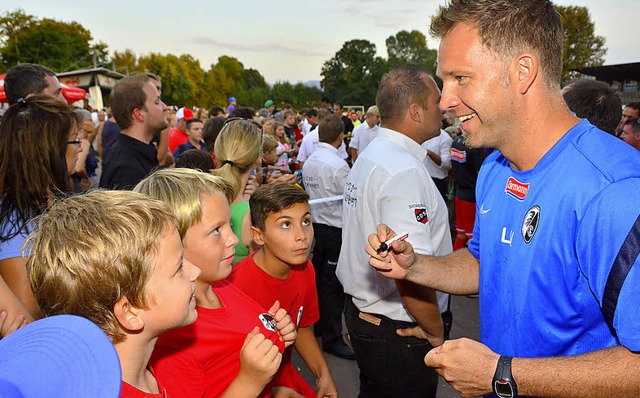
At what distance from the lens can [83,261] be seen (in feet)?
4.44

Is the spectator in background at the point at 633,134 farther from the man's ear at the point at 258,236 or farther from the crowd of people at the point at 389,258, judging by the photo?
the man's ear at the point at 258,236

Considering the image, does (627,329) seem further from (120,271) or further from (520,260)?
(120,271)

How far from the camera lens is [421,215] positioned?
2566 millimetres

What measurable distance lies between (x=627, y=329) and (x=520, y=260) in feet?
1.33

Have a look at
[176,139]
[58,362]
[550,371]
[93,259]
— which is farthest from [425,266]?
[176,139]

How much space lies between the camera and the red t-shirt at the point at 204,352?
177 centimetres

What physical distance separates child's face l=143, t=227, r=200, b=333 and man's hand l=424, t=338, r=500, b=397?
0.86 meters

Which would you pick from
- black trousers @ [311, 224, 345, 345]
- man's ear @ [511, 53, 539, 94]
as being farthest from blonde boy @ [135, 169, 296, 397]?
black trousers @ [311, 224, 345, 345]

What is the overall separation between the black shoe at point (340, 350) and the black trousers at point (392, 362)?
1.99 metres

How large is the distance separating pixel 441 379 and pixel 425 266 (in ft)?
8.30

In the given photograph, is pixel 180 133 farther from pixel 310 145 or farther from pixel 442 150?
pixel 442 150

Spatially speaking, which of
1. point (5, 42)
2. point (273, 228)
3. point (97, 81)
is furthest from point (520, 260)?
point (5, 42)

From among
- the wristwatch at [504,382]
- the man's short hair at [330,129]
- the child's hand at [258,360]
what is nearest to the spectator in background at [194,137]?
the man's short hair at [330,129]

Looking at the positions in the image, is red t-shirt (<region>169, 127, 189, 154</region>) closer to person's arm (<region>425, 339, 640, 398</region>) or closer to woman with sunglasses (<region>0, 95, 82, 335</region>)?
woman with sunglasses (<region>0, 95, 82, 335</region>)
